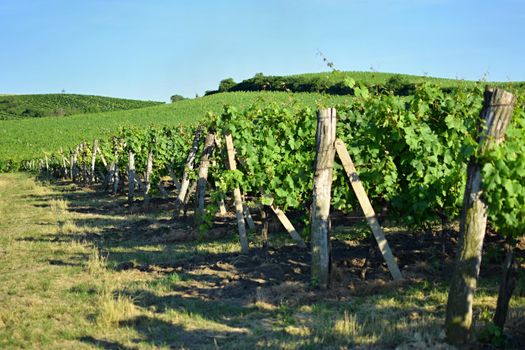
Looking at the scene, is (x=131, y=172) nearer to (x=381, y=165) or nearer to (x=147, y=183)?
(x=147, y=183)

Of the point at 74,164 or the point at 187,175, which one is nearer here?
the point at 187,175

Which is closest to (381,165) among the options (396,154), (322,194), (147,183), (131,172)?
(396,154)

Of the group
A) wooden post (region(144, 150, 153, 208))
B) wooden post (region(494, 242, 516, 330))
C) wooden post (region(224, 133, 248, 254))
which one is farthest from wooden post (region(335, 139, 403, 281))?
wooden post (region(144, 150, 153, 208))

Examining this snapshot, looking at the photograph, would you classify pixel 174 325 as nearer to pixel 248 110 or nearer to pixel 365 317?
pixel 365 317

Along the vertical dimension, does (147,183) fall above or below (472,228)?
below

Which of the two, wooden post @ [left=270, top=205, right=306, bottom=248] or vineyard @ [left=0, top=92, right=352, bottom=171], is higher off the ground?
vineyard @ [left=0, top=92, right=352, bottom=171]

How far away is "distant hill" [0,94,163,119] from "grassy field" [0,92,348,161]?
25449mm

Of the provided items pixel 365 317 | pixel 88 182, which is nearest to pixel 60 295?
pixel 365 317

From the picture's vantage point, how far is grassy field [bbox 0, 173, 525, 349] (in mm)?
5963

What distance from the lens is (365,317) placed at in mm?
6367

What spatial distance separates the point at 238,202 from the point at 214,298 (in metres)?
3.08

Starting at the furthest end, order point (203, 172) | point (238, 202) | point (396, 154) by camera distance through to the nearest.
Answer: point (203, 172)
point (238, 202)
point (396, 154)

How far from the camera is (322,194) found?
24.5 ft

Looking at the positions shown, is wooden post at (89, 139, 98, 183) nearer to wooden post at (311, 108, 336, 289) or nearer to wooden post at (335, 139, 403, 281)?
wooden post at (311, 108, 336, 289)
